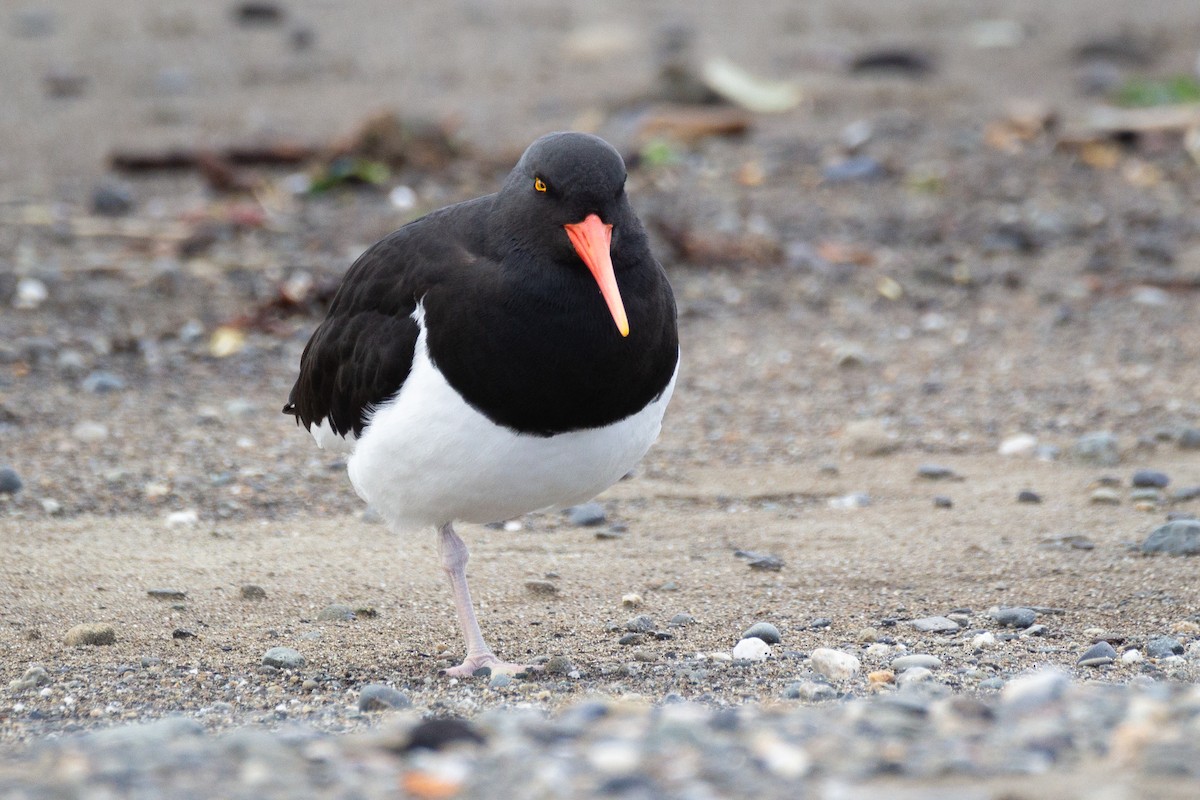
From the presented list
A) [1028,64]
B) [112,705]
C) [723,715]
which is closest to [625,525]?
[112,705]

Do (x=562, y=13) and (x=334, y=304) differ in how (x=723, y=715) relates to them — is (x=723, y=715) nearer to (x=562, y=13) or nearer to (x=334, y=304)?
(x=334, y=304)

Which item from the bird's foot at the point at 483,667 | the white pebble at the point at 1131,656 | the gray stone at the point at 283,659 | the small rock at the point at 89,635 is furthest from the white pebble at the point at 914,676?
the small rock at the point at 89,635

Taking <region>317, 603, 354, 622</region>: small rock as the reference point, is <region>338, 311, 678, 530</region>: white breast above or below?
above

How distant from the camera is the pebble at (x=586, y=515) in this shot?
21.9 ft

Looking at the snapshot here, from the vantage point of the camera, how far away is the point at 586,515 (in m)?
6.72

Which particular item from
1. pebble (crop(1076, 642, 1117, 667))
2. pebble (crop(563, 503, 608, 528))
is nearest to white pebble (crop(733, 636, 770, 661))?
pebble (crop(1076, 642, 1117, 667))

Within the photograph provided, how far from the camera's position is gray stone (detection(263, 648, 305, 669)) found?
510 centimetres

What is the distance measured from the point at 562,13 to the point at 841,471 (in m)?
10.8

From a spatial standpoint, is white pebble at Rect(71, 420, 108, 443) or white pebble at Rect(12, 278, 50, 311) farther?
white pebble at Rect(12, 278, 50, 311)

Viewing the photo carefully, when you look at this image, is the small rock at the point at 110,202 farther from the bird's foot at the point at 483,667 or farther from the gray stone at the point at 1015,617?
the gray stone at the point at 1015,617

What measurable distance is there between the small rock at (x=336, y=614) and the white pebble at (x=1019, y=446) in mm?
3375

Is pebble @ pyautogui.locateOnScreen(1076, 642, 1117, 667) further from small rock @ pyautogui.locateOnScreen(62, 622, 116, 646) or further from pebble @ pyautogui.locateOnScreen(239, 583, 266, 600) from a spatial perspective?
small rock @ pyautogui.locateOnScreen(62, 622, 116, 646)

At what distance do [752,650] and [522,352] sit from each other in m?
1.31

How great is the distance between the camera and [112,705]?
4711 millimetres
